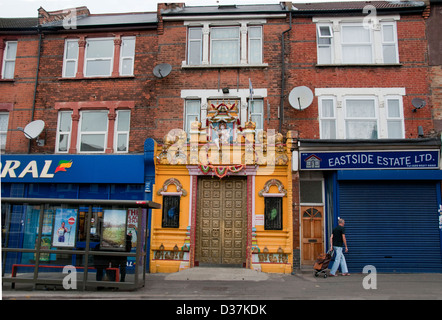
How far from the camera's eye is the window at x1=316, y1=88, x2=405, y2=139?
1311cm

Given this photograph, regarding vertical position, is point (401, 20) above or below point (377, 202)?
above

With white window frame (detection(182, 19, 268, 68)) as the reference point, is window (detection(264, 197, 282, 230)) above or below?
below

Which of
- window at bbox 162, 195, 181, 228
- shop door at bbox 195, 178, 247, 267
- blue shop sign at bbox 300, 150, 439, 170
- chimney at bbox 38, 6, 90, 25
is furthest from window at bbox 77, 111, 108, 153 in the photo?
blue shop sign at bbox 300, 150, 439, 170

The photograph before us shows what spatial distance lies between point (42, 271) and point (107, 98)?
7.21 meters

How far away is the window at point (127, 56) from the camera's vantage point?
14.5 m

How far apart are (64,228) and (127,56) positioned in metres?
7.78

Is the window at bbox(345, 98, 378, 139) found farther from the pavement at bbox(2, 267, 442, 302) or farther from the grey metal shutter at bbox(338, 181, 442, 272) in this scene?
the pavement at bbox(2, 267, 442, 302)

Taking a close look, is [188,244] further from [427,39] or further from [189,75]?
[427,39]

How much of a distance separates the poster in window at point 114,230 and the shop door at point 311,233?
6.62 meters

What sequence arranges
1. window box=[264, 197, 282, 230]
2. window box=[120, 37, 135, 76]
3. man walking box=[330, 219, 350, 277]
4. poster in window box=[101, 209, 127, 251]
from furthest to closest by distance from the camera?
window box=[120, 37, 135, 76] → window box=[264, 197, 282, 230] → man walking box=[330, 219, 350, 277] → poster in window box=[101, 209, 127, 251]

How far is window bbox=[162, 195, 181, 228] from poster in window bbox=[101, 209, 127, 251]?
342cm

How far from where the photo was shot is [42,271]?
9.23 meters

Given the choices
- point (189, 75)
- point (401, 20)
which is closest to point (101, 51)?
point (189, 75)

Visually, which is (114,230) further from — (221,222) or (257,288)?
(221,222)
